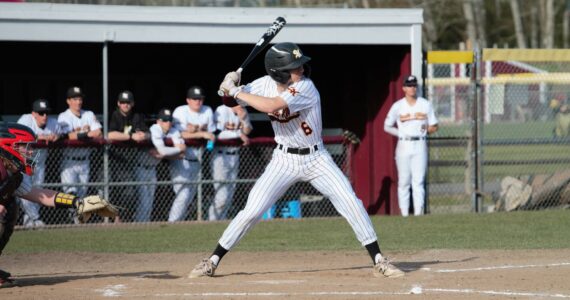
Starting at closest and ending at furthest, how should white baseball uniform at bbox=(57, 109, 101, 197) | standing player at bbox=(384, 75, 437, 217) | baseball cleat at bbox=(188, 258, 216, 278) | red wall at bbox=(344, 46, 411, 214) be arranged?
baseball cleat at bbox=(188, 258, 216, 278), white baseball uniform at bbox=(57, 109, 101, 197), standing player at bbox=(384, 75, 437, 217), red wall at bbox=(344, 46, 411, 214)

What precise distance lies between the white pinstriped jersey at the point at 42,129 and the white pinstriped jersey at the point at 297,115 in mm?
4845

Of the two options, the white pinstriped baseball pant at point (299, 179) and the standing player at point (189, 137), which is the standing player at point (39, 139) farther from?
the white pinstriped baseball pant at point (299, 179)

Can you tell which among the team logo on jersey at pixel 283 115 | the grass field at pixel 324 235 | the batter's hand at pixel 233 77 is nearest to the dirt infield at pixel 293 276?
the grass field at pixel 324 235

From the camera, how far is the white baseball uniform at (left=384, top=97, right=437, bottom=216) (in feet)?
40.4

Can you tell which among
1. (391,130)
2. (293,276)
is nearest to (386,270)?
(293,276)

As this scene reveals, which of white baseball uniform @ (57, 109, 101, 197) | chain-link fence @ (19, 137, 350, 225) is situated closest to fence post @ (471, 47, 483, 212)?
chain-link fence @ (19, 137, 350, 225)

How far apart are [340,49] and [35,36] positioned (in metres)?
4.72

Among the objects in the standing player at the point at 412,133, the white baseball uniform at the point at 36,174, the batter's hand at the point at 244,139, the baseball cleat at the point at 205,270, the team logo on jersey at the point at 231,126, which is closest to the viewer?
the baseball cleat at the point at 205,270

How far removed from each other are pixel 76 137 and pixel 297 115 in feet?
16.8

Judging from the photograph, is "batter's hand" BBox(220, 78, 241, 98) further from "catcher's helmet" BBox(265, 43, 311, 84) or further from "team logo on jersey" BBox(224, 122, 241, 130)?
"team logo on jersey" BBox(224, 122, 241, 130)

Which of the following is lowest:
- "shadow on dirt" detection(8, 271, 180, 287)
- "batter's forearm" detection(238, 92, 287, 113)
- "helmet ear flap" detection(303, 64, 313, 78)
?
"shadow on dirt" detection(8, 271, 180, 287)

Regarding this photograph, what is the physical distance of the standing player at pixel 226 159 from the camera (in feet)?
40.1

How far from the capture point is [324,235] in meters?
10.7

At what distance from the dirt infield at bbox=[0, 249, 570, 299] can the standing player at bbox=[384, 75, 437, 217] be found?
11.1ft
